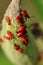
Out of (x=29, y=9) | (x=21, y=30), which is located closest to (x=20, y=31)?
(x=21, y=30)

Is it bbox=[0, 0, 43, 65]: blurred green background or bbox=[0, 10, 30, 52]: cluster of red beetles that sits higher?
bbox=[0, 0, 43, 65]: blurred green background

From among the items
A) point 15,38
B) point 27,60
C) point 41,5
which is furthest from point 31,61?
point 41,5

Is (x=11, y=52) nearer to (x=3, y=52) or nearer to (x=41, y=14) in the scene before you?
(x=3, y=52)

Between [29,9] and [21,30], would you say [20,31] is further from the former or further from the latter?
[29,9]

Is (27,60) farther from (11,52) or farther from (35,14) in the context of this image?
(35,14)

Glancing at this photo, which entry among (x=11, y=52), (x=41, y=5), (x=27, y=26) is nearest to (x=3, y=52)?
(x=11, y=52)

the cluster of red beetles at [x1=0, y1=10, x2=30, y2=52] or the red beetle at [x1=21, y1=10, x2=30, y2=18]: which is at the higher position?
the red beetle at [x1=21, y1=10, x2=30, y2=18]

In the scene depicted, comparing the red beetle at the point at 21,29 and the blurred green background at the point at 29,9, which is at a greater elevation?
the blurred green background at the point at 29,9

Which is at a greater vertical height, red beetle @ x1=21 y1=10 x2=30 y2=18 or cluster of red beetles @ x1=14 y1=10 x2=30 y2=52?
red beetle @ x1=21 y1=10 x2=30 y2=18

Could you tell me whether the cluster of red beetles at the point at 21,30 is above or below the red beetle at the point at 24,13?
below

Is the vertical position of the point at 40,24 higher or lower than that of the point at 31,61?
higher

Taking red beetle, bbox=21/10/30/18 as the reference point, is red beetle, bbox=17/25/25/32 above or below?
below
